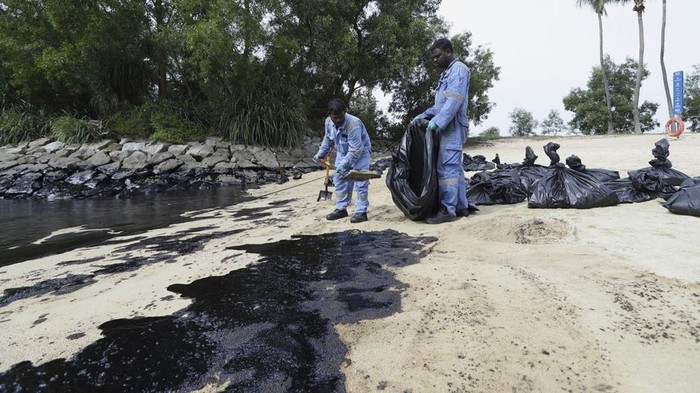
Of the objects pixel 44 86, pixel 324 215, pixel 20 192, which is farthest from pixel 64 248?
pixel 44 86

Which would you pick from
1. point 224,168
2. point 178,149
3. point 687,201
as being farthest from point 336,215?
point 178,149

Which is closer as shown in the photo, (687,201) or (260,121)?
(687,201)

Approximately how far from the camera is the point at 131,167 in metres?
9.78

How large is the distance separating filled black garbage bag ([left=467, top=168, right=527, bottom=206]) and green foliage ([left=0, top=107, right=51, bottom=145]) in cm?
1337

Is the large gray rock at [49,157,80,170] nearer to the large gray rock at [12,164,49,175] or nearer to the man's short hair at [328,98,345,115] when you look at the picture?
the large gray rock at [12,164,49,175]

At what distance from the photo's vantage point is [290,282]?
7.15 ft

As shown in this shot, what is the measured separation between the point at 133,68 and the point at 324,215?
36.6ft

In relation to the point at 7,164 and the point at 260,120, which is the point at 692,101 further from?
the point at 7,164

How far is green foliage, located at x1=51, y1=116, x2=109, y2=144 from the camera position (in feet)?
35.5

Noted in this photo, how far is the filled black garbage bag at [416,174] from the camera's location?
3.42 metres

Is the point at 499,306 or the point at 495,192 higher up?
the point at 495,192

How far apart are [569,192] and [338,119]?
2420mm

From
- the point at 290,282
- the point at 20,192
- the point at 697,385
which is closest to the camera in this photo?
the point at 697,385

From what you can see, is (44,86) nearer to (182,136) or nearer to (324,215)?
(182,136)
